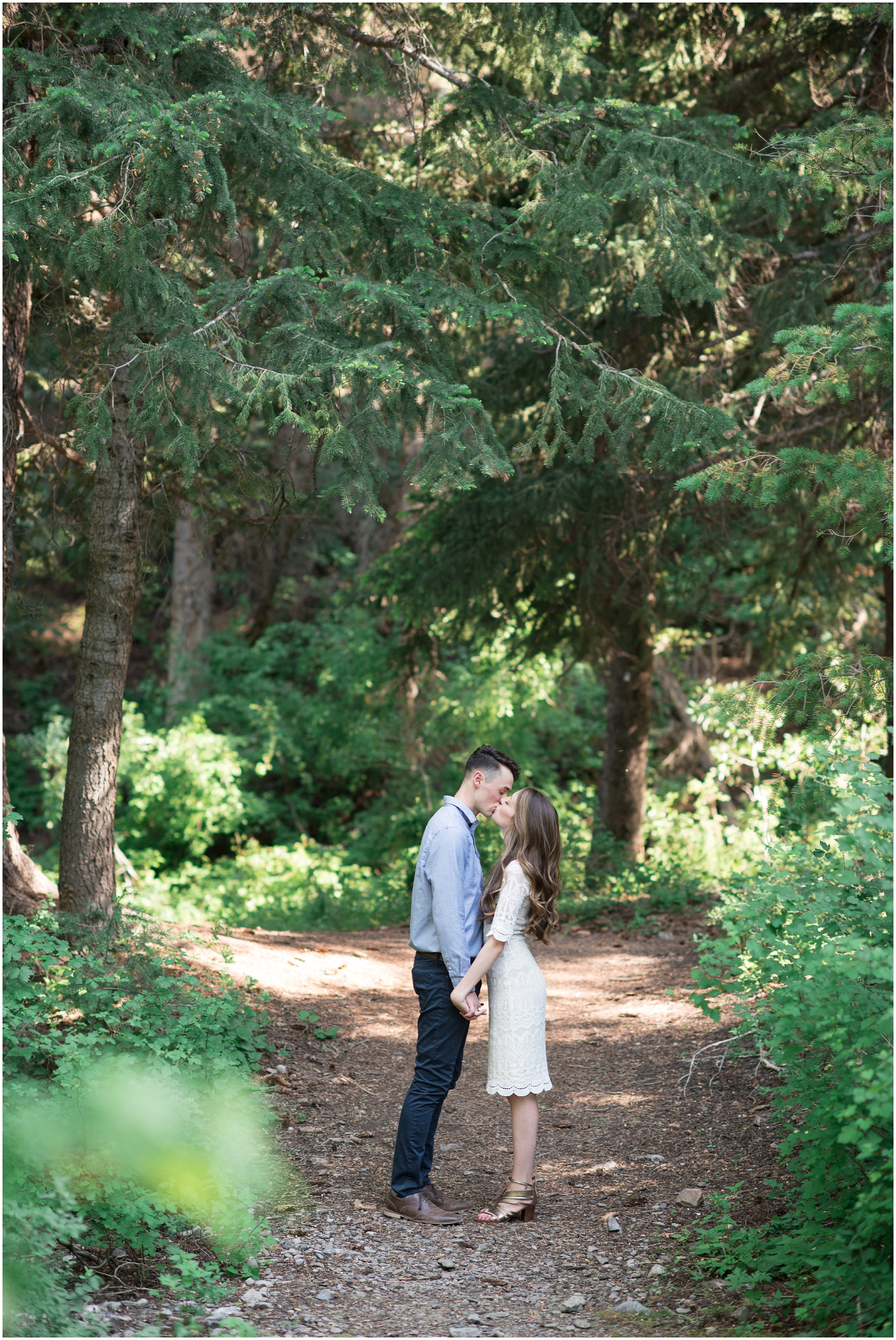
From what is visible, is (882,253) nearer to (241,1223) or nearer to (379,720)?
(241,1223)

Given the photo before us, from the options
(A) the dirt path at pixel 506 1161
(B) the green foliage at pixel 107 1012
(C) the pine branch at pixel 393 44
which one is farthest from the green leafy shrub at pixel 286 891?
(C) the pine branch at pixel 393 44

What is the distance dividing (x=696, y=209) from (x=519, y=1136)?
15.2ft

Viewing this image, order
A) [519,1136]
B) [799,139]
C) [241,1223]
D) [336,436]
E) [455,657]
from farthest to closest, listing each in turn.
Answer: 1. [455,657]
2. [799,139]
3. [336,436]
4. [519,1136]
5. [241,1223]

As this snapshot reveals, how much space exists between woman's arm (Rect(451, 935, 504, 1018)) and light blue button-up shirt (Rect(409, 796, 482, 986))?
0.04 m

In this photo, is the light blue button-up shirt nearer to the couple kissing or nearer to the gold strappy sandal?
the couple kissing

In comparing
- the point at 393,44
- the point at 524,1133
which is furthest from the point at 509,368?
the point at 524,1133

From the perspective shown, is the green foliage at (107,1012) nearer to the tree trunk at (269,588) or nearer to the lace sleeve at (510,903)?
the lace sleeve at (510,903)

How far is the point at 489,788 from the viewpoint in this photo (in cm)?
423

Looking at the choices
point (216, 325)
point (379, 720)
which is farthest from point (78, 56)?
point (379, 720)

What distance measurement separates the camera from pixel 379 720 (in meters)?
13.7

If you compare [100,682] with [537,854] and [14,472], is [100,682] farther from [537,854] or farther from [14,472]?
[537,854]

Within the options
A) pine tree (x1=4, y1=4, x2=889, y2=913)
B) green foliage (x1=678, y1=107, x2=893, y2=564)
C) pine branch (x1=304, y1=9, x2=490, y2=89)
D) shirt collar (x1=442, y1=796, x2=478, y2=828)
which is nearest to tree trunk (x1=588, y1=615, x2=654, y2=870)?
pine tree (x1=4, y1=4, x2=889, y2=913)

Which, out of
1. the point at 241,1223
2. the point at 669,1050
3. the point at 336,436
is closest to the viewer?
the point at 241,1223

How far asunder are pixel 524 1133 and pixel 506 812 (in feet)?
4.15
